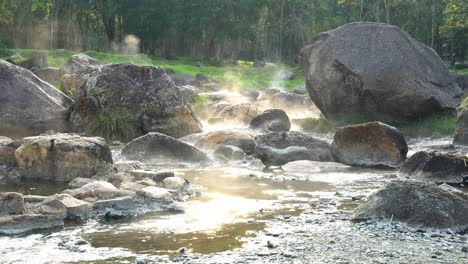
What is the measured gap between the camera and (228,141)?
63.3ft

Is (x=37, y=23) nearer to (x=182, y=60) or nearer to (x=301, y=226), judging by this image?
(x=182, y=60)

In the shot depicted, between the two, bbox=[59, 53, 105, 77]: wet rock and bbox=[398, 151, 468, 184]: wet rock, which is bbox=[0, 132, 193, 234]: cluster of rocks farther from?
bbox=[59, 53, 105, 77]: wet rock

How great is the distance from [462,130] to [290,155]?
7270mm

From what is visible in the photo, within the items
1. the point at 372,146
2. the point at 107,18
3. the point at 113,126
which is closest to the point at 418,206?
the point at 372,146

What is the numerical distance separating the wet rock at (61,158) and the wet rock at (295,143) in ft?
19.5

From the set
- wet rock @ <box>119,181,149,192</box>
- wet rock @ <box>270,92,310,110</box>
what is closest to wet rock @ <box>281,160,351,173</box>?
wet rock @ <box>119,181,149,192</box>

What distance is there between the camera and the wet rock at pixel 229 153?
18.1m

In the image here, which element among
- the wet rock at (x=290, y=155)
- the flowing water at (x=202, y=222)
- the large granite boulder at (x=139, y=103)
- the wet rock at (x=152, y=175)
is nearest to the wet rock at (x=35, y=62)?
the large granite boulder at (x=139, y=103)

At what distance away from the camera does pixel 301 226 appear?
984 centimetres

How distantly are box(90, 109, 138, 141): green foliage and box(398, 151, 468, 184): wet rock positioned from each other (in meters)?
11.0

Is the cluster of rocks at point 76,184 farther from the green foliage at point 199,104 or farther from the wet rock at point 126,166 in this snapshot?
the green foliage at point 199,104

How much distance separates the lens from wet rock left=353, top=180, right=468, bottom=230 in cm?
955

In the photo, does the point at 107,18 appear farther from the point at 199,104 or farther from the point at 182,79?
the point at 199,104

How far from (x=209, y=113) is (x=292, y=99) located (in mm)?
5903
